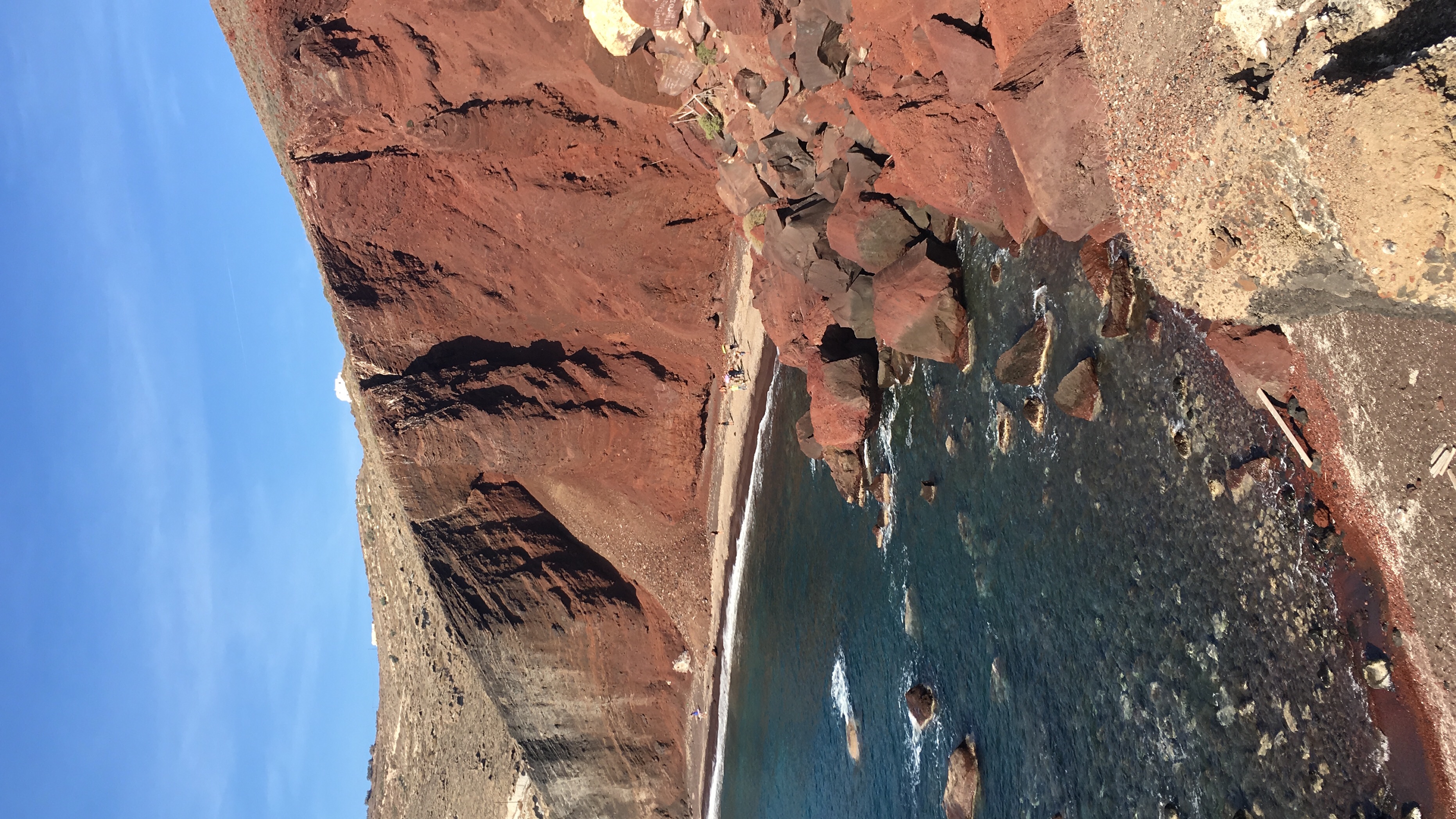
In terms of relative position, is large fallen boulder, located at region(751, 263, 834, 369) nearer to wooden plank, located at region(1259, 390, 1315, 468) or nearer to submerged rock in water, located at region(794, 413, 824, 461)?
submerged rock in water, located at region(794, 413, 824, 461)

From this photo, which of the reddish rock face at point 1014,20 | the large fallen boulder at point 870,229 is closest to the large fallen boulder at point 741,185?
the large fallen boulder at point 870,229

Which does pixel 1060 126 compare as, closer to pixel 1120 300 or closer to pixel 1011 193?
pixel 1011 193

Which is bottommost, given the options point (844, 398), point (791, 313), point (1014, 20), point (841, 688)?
point (841, 688)

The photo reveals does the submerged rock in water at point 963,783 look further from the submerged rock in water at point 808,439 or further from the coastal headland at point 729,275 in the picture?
the submerged rock in water at point 808,439

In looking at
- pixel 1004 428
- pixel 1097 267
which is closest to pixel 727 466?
pixel 1004 428

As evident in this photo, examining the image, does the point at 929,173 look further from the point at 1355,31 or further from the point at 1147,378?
the point at 1355,31

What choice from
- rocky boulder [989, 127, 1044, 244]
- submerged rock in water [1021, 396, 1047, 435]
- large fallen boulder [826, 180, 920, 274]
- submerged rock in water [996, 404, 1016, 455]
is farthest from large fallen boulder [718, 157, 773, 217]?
submerged rock in water [1021, 396, 1047, 435]

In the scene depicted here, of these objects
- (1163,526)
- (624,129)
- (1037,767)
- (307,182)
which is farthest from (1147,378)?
(307,182)
